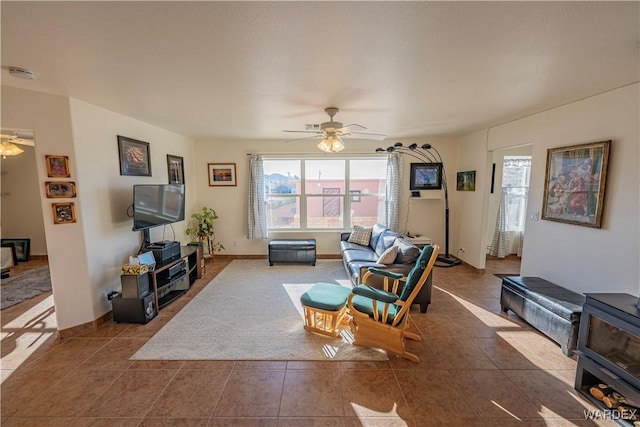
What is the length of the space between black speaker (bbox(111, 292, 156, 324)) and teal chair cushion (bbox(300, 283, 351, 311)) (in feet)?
5.79

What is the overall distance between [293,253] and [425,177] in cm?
303

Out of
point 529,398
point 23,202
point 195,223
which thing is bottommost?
point 529,398

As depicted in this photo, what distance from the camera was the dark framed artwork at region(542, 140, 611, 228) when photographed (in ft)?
8.13

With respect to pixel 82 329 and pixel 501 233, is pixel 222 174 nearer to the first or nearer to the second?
pixel 82 329

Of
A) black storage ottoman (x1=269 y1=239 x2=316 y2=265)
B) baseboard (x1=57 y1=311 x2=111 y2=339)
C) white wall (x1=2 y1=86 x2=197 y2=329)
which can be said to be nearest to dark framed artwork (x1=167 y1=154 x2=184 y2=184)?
white wall (x1=2 y1=86 x2=197 y2=329)

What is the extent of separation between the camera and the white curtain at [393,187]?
5098 millimetres

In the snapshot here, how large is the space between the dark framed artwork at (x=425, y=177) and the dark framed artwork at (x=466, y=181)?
0.34 m

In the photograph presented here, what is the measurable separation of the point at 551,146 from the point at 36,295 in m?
6.92

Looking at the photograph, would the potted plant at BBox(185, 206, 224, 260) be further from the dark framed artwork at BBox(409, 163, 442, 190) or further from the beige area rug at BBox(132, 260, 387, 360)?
the dark framed artwork at BBox(409, 163, 442, 190)

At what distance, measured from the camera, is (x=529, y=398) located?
185 cm

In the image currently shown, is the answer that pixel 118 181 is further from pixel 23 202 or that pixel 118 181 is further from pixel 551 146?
Result: pixel 551 146

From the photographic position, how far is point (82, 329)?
8.91 feet

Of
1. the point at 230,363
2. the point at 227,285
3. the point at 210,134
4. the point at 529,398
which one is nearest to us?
the point at 529,398

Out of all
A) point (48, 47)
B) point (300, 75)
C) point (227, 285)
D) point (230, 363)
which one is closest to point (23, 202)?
point (227, 285)
